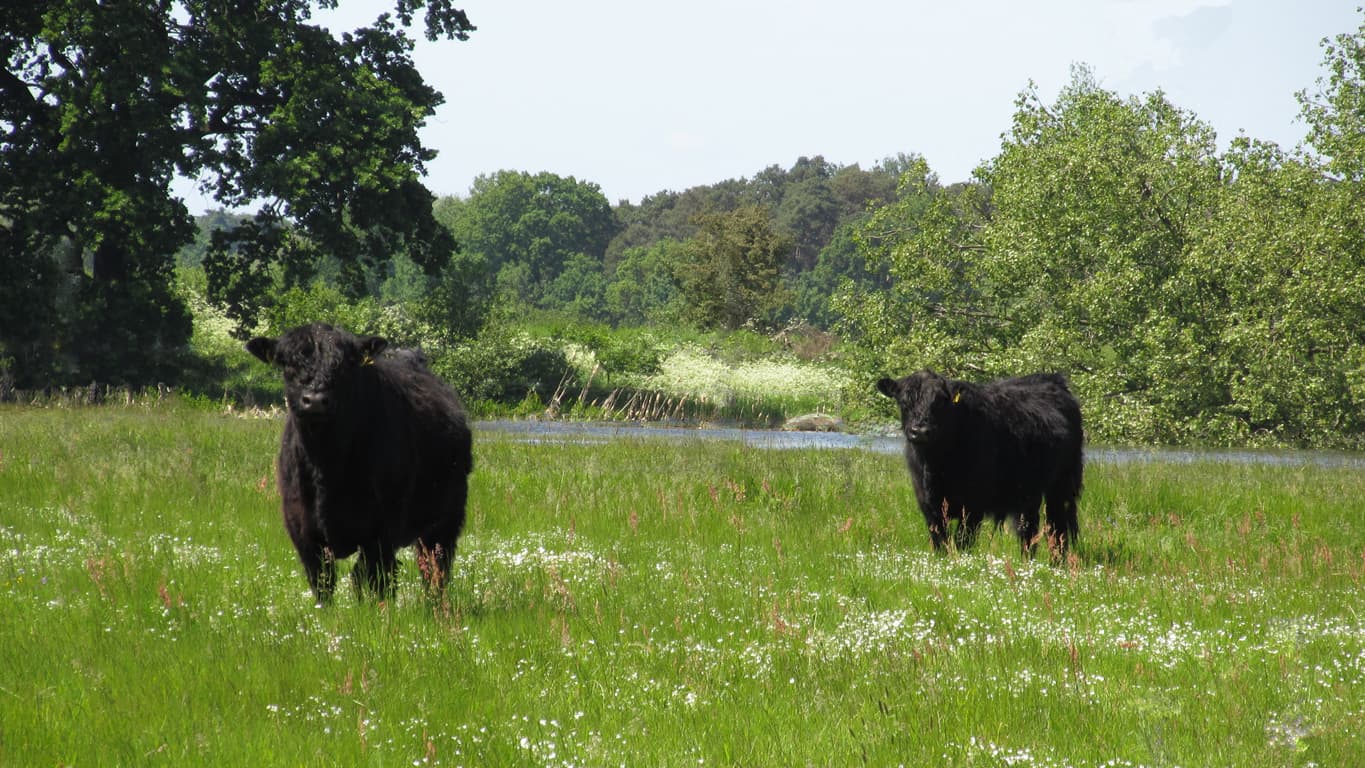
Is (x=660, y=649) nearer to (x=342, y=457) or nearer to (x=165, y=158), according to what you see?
(x=342, y=457)

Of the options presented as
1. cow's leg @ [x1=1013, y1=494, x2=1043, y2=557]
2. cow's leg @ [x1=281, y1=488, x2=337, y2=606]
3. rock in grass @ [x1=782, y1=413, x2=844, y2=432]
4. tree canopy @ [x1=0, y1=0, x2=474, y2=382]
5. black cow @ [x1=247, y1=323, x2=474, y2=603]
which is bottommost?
rock in grass @ [x1=782, y1=413, x2=844, y2=432]

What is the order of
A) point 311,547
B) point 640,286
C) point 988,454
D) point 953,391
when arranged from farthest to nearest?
point 640,286, point 953,391, point 988,454, point 311,547

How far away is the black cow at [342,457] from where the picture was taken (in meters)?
6.71

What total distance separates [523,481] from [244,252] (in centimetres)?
2424

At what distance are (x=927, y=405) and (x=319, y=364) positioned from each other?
19.6 feet

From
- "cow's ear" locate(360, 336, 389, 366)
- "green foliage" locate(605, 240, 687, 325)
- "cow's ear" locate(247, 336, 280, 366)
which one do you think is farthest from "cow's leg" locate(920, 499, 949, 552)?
"green foliage" locate(605, 240, 687, 325)

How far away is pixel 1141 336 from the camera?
26.9 meters

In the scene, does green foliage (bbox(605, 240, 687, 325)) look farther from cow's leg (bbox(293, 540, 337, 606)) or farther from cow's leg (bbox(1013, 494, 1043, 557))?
cow's leg (bbox(293, 540, 337, 606))

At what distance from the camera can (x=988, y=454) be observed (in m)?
10.6

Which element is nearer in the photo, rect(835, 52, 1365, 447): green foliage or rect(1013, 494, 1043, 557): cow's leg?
Result: rect(1013, 494, 1043, 557): cow's leg

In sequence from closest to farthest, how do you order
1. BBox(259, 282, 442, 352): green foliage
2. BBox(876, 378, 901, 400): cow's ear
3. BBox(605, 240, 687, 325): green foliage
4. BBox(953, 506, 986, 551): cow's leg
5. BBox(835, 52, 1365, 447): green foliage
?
1. BBox(953, 506, 986, 551): cow's leg
2. BBox(876, 378, 901, 400): cow's ear
3. BBox(835, 52, 1365, 447): green foliage
4. BBox(259, 282, 442, 352): green foliage
5. BBox(605, 240, 687, 325): green foliage

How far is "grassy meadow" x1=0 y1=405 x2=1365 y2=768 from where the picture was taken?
4012 millimetres

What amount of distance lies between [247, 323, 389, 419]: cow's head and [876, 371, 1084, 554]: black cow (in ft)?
17.9

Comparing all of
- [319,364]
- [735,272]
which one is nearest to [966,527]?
[319,364]
